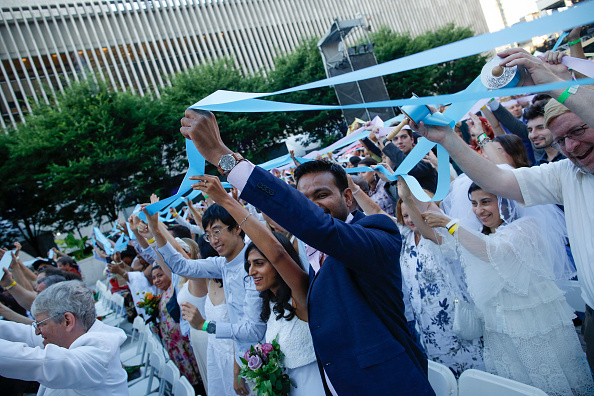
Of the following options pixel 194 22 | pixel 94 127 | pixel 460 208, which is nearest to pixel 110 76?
pixel 194 22

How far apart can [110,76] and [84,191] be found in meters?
15.9

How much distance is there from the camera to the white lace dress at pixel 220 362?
310 cm

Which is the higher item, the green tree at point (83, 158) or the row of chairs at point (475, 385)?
the green tree at point (83, 158)

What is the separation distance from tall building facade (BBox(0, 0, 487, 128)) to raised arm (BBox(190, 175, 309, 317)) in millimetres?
21020

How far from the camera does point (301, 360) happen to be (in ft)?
6.83

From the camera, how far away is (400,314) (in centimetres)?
157

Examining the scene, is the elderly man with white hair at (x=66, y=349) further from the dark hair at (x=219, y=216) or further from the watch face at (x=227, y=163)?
the watch face at (x=227, y=163)

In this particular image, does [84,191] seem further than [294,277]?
Yes

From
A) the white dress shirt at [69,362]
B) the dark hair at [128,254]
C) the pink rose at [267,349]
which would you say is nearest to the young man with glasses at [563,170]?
the pink rose at [267,349]

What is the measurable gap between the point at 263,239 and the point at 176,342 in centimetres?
332

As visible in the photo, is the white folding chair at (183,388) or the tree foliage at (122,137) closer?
the white folding chair at (183,388)

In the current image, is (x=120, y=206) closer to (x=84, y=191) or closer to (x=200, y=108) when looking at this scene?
(x=84, y=191)

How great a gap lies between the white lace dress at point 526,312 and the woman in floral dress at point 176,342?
3.46m

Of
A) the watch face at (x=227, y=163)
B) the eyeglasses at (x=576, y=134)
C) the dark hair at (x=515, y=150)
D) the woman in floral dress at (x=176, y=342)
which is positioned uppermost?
the watch face at (x=227, y=163)
